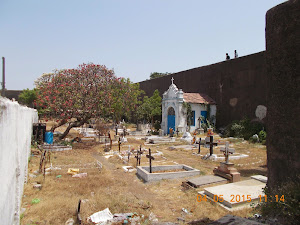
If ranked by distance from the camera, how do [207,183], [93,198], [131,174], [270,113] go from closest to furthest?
1. [270,113]
2. [93,198]
3. [207,183]
4. [131,174]

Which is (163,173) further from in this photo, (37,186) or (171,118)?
(171,118)

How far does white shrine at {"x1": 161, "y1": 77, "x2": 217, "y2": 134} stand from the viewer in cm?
2081

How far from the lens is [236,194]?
5.94 meters

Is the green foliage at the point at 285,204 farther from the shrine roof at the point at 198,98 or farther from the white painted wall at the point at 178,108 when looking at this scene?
the shrine roof at the point at 198,98

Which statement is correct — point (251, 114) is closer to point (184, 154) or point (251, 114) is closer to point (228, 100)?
point (228, 100)

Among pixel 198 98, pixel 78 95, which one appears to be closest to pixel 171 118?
pixel 198 98

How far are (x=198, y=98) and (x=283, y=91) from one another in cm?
1829

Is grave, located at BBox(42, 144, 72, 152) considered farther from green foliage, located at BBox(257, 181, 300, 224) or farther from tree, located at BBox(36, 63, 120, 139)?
green foliage, located at BBox(257, 181, 300, 224)

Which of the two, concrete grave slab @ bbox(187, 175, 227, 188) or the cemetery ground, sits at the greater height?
concrete grave slab @ bbox(187, 175, 227, 188)

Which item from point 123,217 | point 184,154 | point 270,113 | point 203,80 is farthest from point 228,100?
point 123,217

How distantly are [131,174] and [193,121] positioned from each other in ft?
44.7

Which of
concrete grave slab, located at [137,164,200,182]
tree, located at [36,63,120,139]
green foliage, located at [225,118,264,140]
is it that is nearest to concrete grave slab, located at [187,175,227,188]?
concrete grave slab, located at [137,164,200,182]

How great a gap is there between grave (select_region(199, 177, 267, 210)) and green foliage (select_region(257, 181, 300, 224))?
1.05 metres

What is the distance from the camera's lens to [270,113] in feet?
15.5
